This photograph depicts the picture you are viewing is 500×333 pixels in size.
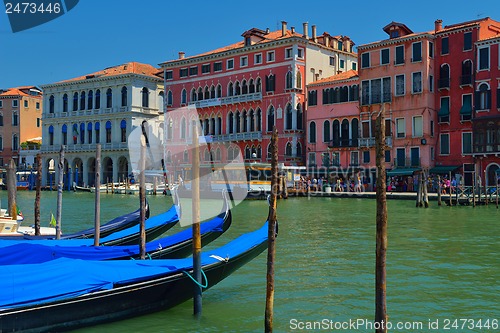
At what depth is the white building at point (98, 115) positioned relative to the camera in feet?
139

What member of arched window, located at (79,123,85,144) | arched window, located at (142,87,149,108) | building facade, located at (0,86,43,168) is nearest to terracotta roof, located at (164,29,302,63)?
arched window, located at (142,87,149,108)

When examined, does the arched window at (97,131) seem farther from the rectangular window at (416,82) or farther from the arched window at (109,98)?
the rectangular window at (416,82)

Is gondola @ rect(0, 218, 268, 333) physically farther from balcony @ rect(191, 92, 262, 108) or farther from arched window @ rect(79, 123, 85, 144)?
arched window @ rect(79, 123, 85, 144)

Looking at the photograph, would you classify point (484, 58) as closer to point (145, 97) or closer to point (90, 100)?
point (145, 97)

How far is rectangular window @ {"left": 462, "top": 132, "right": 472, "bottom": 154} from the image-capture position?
89.4ft

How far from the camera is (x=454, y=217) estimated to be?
1758 cm

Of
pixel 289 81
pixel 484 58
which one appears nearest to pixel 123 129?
pixel 289 81

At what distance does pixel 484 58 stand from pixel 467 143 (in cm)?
383

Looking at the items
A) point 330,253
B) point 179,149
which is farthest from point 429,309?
point 179,149

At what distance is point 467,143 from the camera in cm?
2736

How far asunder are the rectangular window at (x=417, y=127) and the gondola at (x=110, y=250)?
70.4ft

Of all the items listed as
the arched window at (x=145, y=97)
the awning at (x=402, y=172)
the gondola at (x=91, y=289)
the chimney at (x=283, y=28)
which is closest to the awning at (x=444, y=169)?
the awning at (x=402, y=172)

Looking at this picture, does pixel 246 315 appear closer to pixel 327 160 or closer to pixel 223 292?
pixel 223 292

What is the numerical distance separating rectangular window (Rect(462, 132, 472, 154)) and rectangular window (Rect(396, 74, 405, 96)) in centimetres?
365
